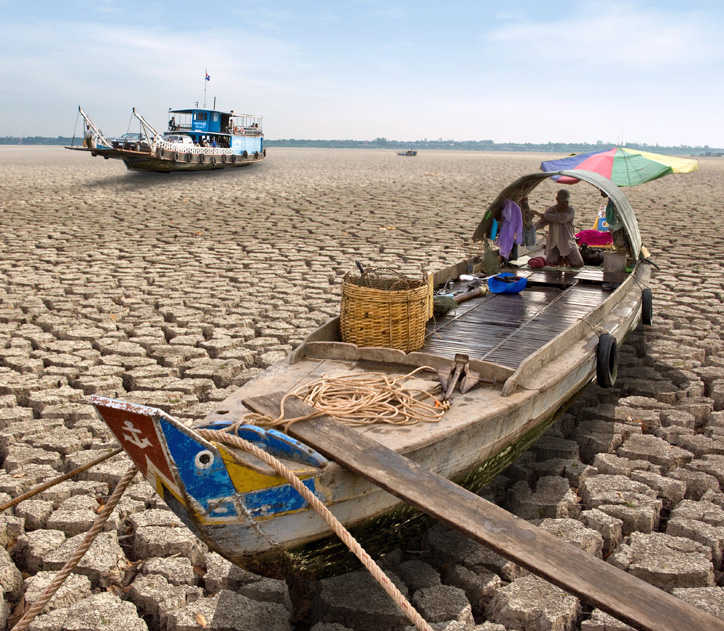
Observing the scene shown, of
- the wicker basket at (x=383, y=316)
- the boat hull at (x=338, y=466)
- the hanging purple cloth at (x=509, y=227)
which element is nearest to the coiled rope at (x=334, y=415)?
the boat hull at (x=338, y=466)

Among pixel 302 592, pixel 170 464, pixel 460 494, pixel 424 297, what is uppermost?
pixel 424 297

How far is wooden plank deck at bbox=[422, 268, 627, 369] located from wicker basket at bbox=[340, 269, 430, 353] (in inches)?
13.7

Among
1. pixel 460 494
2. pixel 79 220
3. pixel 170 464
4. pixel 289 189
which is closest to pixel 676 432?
pixel 460 494

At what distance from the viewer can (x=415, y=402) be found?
3953mm

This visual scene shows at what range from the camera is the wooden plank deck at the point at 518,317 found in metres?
5.25

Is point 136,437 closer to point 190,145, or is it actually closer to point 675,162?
point 675,162

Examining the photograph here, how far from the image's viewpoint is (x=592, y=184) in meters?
7.46

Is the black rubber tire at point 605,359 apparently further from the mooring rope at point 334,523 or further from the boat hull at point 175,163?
the boat hull at point 175,163

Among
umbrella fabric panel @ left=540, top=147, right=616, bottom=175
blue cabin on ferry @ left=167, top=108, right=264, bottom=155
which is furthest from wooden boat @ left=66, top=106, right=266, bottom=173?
umbrella fabric panel @ left=540, top=147, right=616, bottom=175

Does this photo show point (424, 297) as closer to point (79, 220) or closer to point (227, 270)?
point (227, 270)

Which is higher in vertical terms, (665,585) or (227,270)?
(227,270)

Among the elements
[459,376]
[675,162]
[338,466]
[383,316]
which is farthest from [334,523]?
[675,162]

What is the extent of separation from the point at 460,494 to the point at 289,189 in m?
19.9

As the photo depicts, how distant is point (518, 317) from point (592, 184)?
219 centimetres
